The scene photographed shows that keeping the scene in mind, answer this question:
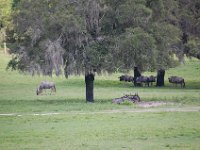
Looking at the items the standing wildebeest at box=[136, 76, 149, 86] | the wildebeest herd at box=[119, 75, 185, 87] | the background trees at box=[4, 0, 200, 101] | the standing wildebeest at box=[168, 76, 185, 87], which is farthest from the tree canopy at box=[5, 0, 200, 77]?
the standing wildebeest at box=[136, 76, 149, 86]

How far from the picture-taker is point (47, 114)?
3422cm

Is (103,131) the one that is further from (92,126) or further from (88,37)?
(88,37)

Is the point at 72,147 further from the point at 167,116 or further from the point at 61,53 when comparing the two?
the point at 61,53

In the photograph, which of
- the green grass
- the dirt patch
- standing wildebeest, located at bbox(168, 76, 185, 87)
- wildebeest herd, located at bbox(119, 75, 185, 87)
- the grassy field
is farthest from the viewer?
wildebeest herd, located at bbox(119, 75, 185, 87)

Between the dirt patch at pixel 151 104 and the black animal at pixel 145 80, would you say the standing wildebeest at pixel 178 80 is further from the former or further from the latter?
the dirt patch at pixel 151 104

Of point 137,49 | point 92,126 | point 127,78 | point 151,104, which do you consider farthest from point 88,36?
point 127,78

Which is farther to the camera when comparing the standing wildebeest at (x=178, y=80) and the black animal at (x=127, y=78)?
the black animal at (x=127, y=78)

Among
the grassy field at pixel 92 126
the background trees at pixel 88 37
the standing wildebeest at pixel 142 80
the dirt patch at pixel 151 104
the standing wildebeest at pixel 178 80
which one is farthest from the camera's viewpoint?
the standing wildebeest at pixel 142 80

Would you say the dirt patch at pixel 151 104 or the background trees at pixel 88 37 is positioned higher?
the background trees at pixel 88 37

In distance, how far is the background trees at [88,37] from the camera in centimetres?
4050

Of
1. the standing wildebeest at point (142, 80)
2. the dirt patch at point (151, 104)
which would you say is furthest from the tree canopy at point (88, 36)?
the standing wildebeest at point (142, 80)

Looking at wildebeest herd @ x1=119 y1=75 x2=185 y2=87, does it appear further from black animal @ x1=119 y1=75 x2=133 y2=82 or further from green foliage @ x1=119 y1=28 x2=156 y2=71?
green foliage @ x1=119 y1=28 x2=156 y2=71

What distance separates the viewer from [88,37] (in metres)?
41.1

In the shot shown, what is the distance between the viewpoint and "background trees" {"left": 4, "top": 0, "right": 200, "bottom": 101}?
40.5 m
